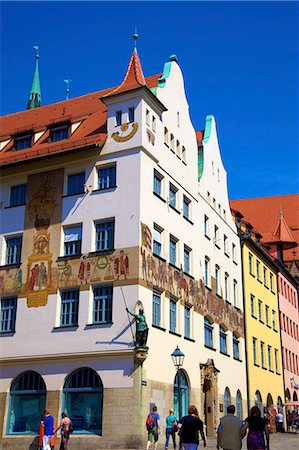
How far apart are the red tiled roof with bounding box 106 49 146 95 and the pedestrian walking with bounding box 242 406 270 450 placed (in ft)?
61.6

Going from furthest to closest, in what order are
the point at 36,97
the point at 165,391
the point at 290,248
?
the point at 36,97 → the point at 290,248 → the point at 165,391

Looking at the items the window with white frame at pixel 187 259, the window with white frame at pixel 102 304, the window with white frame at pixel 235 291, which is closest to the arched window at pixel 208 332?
the window with white frame at pixel 187 259

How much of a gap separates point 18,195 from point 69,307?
664 cm

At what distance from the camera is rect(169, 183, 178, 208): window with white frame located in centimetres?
2968

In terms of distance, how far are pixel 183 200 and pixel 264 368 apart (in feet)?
53.7

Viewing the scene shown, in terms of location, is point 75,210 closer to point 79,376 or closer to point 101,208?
point 101,208

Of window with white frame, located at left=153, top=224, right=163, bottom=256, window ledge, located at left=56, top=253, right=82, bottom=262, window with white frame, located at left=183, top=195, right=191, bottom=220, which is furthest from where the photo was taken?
window with white frame, located at left=183, top=195, right=191, bottom=220

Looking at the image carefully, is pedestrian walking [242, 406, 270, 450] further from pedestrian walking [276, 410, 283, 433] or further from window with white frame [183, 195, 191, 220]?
pedestrian walking [276, 410, 283, 433]

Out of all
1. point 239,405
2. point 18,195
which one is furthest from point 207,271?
point 18,195

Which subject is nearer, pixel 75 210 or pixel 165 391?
pixel 165 391

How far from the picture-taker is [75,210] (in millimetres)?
27688

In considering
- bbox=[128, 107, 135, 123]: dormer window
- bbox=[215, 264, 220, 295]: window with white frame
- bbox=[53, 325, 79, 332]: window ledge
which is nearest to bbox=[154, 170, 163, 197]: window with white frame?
bbox=[128, 107, 135, 123]: dormer window

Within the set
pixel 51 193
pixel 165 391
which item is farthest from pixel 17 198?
pixel 165 391

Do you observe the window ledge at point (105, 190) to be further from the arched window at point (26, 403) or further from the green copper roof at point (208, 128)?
the green copper roof at point (208, 128)
